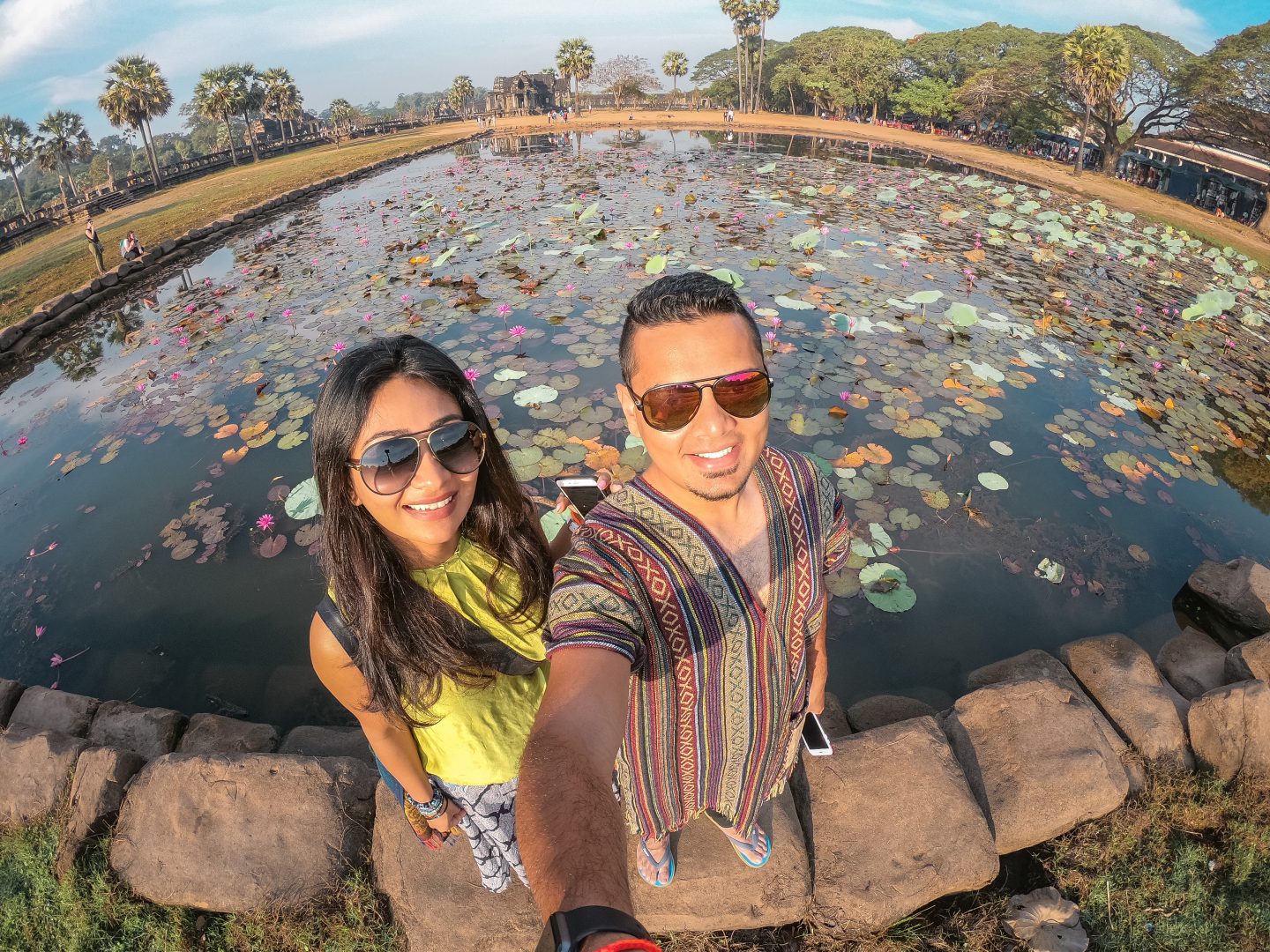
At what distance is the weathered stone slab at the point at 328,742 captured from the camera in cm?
332

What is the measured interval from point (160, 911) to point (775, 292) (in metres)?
9.70

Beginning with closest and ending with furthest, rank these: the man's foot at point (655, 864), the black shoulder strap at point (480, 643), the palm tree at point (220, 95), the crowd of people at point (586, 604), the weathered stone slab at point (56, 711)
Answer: the crowd of people at point (586, 604), the black shoulder strap at point (480, 643), the man's foot at point (655, 864), the weathered stone slab at point (56, 711), the palm tree at point (220, 95)

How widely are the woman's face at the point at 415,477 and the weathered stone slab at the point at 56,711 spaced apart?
340 cm

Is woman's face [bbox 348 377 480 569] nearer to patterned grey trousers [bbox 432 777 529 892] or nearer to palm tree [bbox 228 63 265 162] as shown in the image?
patterned grey trousers [bbox 432 777 529 892]

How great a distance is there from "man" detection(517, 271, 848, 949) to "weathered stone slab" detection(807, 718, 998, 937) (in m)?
1.02

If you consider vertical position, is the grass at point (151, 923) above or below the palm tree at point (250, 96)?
below

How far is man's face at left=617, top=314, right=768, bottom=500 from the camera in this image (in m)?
1.39

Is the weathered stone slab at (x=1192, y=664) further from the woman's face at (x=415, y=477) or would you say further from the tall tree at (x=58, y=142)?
the tall tree at (x=58, y=142)

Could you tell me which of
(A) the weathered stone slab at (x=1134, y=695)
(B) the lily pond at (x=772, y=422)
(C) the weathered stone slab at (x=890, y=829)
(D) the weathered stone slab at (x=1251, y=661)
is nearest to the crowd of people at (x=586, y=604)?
(C) the weathered stone slab at (x=890, y=829)

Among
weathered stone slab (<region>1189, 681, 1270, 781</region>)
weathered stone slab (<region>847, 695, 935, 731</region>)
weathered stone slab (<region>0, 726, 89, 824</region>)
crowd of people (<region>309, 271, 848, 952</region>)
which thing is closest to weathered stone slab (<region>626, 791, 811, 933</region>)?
crowd of people (<region>309, 271, 848, 952</region>)

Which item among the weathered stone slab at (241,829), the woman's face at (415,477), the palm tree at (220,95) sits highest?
the palm tree at (220,95)

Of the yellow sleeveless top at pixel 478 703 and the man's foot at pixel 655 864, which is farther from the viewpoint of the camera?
the man's foot at pixel 655 864

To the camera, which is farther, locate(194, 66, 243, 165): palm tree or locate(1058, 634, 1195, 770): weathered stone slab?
locate(194, 66, 243, 165): palm tree

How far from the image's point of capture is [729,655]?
1.53 m
